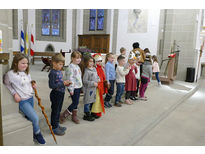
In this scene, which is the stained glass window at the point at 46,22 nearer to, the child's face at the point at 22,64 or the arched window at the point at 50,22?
the arched window at the point at 50,22

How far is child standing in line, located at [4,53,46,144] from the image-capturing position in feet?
6.86

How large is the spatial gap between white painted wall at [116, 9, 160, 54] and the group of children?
4.55 metres

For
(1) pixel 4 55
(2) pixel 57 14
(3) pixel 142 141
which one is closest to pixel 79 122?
(3) pixel 142 141

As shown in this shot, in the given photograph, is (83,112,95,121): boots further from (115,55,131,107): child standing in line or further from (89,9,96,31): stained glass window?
(89,9,96,31): stained glass window

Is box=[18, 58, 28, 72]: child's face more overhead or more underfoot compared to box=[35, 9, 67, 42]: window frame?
more underfoot

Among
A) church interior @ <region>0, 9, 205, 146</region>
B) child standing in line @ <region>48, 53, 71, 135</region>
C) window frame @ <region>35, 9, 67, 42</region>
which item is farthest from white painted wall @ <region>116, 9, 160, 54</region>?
child standing in line @ <region>48, 53, 71, 135</region>

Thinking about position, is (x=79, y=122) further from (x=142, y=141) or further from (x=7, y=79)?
(x=7, y=79)

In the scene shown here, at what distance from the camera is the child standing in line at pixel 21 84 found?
2090mm

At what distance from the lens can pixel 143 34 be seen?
374 inches

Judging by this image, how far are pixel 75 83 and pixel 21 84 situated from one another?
94 cm

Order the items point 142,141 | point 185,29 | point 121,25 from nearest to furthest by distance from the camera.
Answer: point 142,141
point 185,29
point 121,25

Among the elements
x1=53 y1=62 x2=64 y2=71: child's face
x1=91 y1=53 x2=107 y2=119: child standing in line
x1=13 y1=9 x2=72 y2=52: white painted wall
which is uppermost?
x1=13 y1=9 x2=72 y2=52: white painted wall

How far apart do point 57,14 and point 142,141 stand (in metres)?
13.3

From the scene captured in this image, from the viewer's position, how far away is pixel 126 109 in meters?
4.12
